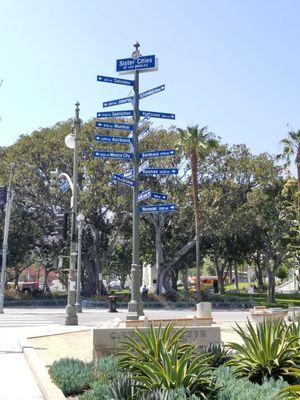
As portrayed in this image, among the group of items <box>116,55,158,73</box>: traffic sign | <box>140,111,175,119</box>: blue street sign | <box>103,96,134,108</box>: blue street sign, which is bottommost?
<box>140,111,175,119</box>: blue street sign

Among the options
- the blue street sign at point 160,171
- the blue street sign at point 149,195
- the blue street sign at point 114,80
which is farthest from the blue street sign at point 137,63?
the blue street sign at point 149,195

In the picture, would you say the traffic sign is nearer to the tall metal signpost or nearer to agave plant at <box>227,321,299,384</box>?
the tall metal signpost

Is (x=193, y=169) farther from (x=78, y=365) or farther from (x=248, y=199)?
(x=78, y=365)

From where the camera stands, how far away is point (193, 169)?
34594mm

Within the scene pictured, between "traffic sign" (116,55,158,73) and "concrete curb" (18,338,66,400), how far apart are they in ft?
29.0

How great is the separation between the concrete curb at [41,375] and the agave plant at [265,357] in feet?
7.64

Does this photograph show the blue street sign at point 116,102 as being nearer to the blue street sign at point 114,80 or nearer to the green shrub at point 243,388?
the blue street sign at point 114,80

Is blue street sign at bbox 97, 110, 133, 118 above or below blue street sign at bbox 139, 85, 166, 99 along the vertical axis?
below

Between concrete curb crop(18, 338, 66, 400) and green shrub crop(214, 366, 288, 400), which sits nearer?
green shrub crop(214, 366, 288, 400)

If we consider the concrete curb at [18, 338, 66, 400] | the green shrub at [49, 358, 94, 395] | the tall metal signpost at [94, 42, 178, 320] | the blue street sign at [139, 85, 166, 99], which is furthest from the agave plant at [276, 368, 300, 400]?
the blue street sign at [139, 85, 166, 99]

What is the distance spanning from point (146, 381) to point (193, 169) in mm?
29338

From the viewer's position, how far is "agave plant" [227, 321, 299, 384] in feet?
20.6

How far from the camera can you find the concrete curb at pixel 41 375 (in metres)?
7.02

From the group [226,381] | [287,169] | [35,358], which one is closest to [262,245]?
[287,169]
